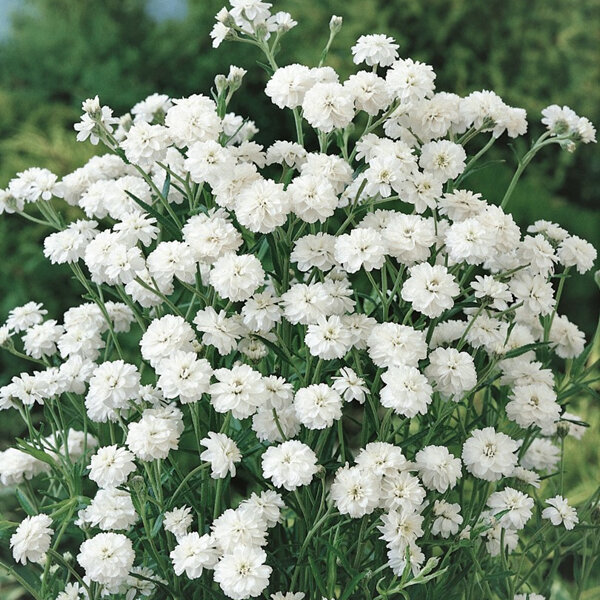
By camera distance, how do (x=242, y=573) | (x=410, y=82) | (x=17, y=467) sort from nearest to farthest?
(x=242, y=573)
(x=410, y=82)
(x=17, y=467)

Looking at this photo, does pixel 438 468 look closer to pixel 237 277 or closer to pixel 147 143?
pixel 237 277

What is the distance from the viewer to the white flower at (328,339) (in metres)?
0.69

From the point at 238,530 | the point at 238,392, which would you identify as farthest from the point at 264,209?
the point at 238,530

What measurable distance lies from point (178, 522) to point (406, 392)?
209 mm

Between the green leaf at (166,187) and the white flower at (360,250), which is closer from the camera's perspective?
the white flower at (360,250)

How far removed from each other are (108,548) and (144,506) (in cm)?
4

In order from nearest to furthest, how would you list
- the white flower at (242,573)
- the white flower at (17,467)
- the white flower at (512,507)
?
the white flower at (242,573)
the white flower at (512,507)
the white flower at (17,467)

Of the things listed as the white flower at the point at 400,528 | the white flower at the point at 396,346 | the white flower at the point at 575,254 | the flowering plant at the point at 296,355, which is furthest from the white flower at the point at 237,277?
the white flower at the point at 575,254

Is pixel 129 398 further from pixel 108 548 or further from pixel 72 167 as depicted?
pixel 72 167

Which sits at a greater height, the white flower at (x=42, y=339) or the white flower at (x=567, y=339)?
the white flower at (x=567, y=339)

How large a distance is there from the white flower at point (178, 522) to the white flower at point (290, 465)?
9 cm

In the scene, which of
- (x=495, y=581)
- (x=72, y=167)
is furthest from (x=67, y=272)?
(x=495, y=581)

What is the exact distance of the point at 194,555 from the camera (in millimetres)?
675

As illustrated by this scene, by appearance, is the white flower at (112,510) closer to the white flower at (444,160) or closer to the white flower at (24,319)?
the white flower at (24,319)
